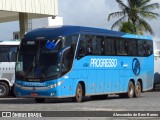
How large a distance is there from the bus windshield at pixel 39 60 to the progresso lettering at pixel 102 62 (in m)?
2.50

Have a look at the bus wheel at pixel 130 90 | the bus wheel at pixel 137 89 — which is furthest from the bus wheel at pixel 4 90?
the bus wheel at pixel 137 89

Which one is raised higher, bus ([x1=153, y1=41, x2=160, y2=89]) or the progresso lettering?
the progresso lettering

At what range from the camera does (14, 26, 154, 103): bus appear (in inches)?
857

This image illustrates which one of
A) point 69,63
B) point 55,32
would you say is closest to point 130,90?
point 69,63

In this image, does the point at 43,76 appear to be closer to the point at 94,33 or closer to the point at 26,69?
the point at 26,69

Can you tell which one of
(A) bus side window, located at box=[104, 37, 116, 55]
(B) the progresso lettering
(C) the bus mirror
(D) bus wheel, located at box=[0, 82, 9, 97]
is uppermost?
(A) bus side window, located at box=[104, 37, 116, 55]

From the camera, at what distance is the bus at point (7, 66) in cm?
3022

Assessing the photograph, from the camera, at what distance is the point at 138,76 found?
92.8ft

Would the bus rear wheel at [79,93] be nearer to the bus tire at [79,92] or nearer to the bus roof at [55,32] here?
the bus tire at [79,92]

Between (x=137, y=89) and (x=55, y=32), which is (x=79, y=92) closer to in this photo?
(x=55, y=32)

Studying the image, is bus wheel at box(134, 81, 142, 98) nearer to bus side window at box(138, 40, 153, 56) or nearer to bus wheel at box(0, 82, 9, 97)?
bus side window at box(138, 40, 153, 56)

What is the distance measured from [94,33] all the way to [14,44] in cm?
760

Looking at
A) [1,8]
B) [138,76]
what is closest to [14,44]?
[1,8]

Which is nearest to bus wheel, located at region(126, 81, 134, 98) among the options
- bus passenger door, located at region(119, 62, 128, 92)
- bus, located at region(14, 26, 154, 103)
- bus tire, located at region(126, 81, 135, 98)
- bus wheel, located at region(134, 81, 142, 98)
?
bus tire, located at region(126, 81, 135, 98)
